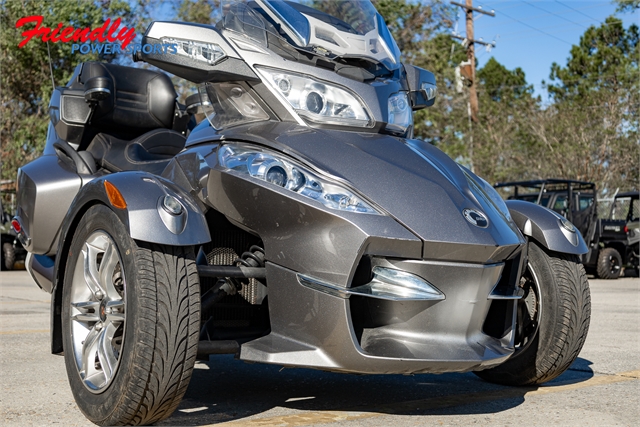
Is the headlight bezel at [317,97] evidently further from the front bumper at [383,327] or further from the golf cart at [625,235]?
the golf cart at [625,235]

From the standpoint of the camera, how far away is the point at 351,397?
371cm

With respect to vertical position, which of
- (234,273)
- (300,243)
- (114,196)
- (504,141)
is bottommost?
(234,273)

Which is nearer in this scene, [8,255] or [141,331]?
[141,331]

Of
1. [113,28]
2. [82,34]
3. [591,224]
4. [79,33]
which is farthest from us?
[591,224]

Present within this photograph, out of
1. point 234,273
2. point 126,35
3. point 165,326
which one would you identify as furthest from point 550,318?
point 126,35

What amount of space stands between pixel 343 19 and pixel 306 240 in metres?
1.39

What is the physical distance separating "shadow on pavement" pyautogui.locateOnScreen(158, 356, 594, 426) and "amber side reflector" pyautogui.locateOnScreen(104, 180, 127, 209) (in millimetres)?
873

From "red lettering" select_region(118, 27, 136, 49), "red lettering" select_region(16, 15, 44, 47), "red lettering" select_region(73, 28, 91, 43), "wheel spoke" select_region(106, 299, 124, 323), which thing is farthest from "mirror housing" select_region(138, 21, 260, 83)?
"red lettering" select_region(16, 15, 44, 47)

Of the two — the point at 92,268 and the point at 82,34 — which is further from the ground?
the point at 82,34

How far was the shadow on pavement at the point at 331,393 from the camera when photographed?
3396mm

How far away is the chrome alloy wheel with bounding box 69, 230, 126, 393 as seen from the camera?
3.15 metres

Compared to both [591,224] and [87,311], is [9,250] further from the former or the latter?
[87,311]

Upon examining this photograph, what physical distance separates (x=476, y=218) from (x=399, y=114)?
788mm

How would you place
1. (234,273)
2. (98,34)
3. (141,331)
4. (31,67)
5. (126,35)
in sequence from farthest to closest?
(31,67) → (98,34) → (126,35) → (234,273) → (141,331)
